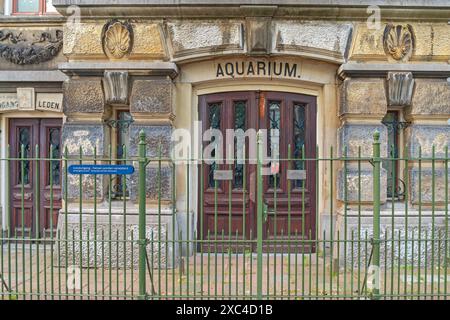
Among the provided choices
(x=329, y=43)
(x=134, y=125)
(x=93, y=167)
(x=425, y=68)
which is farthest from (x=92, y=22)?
(x=425, y=68)

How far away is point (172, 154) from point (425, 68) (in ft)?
14.6

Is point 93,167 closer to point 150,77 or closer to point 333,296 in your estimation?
point 150,77

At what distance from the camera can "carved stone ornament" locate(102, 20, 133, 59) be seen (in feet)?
22.9

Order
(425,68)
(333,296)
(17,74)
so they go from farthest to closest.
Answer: (17,74) < (425,68) < (333,296)

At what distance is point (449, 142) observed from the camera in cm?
705

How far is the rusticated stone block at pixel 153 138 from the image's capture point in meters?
7.01

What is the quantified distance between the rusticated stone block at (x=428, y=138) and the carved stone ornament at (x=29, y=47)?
646cm

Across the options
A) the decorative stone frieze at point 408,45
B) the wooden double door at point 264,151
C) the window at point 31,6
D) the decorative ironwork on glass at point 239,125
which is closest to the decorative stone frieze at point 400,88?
the decorative stone frieze at point 408,45

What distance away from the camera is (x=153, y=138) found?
7008 millimetres

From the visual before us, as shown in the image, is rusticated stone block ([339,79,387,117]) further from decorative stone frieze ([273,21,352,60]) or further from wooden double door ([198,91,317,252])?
wooden double door ([198,91,317,252])

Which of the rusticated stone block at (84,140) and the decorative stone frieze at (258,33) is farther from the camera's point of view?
the rusticated stone block at (84,140)

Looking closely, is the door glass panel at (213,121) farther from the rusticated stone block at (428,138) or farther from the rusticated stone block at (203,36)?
the rusticated stone block at (428,138)

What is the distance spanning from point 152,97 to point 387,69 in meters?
3.94

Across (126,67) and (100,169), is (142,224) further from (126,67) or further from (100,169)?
(126,67)
